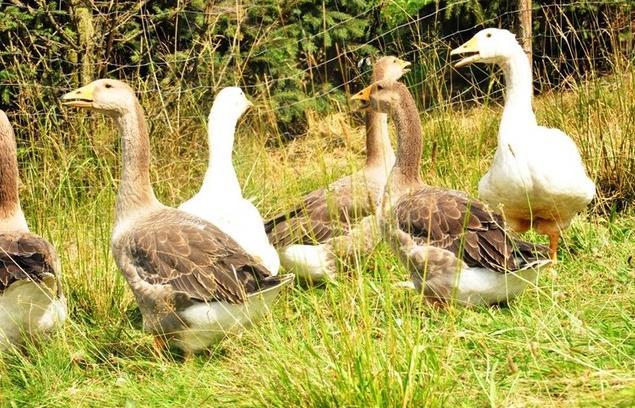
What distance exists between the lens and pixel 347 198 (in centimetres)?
676

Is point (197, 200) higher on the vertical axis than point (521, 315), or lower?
higher

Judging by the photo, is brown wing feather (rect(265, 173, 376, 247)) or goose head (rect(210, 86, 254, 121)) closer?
brown wing feather (rect(265, 173, 376, 247))

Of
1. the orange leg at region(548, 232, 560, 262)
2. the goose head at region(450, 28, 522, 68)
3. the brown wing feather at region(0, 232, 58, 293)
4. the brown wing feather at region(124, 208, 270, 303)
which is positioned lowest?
the orange leg at region(548, 232, 560, 262)

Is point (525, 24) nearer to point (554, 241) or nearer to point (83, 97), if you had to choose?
point (554, 241)

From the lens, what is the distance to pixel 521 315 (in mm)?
5027

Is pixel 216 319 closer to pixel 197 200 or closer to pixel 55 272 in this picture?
pixel 55 272

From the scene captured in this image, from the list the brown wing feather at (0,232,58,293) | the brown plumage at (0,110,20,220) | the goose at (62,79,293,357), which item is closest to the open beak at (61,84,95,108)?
the brown plumage at (0,110,20,220)

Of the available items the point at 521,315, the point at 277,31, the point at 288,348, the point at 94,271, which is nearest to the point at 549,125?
the point at 277,31

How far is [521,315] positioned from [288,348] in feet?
4.74

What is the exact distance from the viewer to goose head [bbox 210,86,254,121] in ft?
22.4

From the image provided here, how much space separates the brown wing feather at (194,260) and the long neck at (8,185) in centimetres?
90

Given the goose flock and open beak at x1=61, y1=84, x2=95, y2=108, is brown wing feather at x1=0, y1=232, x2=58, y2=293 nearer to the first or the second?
the goose flock

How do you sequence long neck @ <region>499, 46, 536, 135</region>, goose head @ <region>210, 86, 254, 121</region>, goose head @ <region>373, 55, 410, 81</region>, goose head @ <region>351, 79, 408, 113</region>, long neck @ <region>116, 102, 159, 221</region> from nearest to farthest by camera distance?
long neck @ <region>116, 102, 159, 221</region> → goose head @ <region>351, 79, 408, 113</region> → long neck @ <region>499, 46, 536, 135</region> → goose head @ <region>210, 86, 254, 121</region> → goose head @ <region>373, 55, 410, 81</region>

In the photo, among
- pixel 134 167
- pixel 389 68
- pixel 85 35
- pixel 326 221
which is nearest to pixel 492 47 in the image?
pixel 389 68
